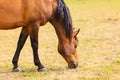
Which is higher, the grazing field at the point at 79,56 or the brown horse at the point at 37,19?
the brown horse at the point at 37,19

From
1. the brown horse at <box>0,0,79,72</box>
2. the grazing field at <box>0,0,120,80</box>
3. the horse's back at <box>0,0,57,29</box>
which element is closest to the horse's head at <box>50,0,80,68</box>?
the brown horse at <box>0,0,79,72</box>

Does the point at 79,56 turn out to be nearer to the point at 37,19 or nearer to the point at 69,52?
the point at 69,52

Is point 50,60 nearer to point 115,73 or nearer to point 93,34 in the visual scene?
point 115,73

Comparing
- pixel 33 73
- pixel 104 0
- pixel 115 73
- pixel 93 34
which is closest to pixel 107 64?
pixel 115 73

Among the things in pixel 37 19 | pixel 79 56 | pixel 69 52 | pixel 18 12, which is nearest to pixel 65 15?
pixel 37 19

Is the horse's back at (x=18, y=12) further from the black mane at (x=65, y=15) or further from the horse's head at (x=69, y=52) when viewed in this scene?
the horse's head at (x=69, y=52)

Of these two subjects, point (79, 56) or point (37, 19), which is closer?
point (37, 19)

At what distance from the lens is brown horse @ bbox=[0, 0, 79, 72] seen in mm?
8555

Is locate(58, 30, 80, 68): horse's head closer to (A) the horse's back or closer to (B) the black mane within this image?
(B) the black mane

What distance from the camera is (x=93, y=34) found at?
1616cm

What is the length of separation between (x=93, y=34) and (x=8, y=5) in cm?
802

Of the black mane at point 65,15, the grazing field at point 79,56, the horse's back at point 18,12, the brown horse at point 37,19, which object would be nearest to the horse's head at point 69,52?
the brown horse at point 37,19

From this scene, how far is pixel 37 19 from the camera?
28.4 ft

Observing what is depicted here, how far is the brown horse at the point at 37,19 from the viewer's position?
855 cm
